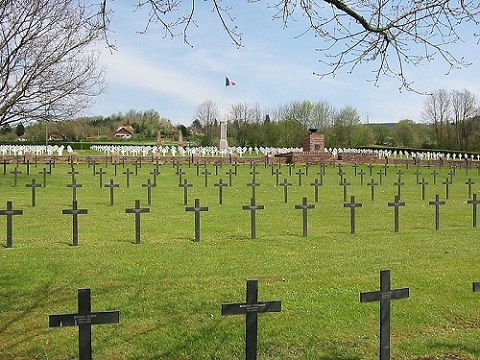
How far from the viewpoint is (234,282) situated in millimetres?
8133

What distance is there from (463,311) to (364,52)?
316 cm

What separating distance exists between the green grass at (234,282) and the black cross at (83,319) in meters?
1.24

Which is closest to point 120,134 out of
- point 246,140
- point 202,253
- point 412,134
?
point 246,140

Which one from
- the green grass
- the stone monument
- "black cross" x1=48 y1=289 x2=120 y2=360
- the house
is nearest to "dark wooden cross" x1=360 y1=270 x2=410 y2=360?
the green grass

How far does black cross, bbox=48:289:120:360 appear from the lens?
413 centimetres

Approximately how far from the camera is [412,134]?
81.8m

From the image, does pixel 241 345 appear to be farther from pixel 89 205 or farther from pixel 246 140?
pixel 246 140

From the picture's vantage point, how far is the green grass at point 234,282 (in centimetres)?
567

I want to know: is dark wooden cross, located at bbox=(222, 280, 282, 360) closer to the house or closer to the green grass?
the green grass

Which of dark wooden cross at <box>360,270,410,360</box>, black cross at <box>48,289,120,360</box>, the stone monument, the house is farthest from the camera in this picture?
the house

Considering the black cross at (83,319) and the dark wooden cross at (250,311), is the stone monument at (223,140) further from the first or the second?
the black cross at (83,319)

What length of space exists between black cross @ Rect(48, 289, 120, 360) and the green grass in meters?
1.24

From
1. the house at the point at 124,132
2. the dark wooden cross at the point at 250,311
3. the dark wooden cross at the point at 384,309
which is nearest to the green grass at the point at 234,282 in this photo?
the dark wooden cross at the point at 384,309

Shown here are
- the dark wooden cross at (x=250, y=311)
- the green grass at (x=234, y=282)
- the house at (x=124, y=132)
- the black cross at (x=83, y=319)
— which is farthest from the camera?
the house at (x=124, y=132)
